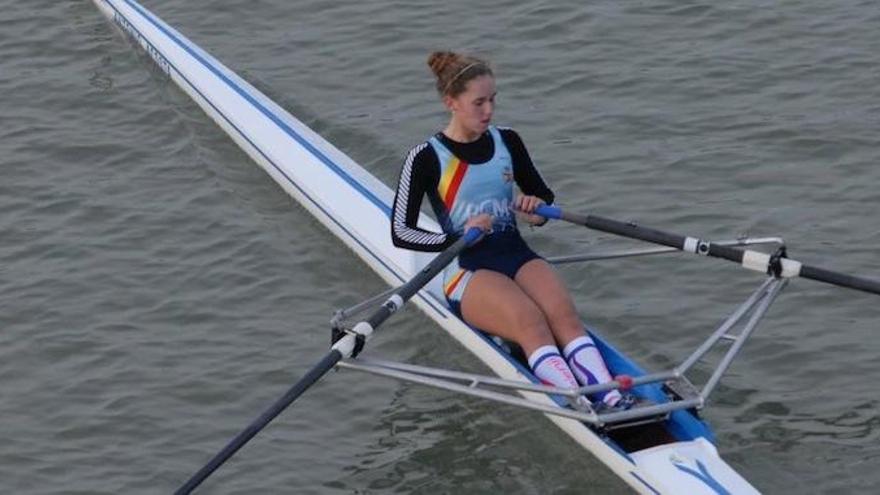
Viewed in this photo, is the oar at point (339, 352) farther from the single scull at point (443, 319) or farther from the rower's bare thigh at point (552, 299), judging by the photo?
the rower's bare thigh at point (552, 299)

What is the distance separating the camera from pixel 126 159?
38.9 feet

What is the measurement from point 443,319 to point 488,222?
3.96 feet

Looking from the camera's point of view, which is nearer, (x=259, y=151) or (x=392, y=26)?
(x=259, y=151)

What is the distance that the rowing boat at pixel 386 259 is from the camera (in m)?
7.29

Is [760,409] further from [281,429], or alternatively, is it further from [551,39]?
[551,39]

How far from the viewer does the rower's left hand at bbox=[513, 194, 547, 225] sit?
7949mm

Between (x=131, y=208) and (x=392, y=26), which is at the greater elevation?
(x=392, y=26)

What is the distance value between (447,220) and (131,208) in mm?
3600

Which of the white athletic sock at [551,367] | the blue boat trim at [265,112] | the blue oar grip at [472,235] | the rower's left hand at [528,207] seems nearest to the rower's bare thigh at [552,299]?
the white athletic sock at [551,367]

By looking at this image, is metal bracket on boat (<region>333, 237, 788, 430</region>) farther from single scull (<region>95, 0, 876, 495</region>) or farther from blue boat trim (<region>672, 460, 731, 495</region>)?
blue boat trim (<region>672, 460, 731, 495</region>)

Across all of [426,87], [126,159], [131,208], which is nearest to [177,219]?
[131,208]

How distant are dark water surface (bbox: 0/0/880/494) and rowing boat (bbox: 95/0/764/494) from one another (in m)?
0.20

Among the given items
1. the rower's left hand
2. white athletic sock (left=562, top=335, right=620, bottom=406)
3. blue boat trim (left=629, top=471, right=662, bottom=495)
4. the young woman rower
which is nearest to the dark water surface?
blue boat trim (left=629, top=471, right=662, bottom=495)

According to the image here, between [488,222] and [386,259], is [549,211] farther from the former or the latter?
[386,259]
